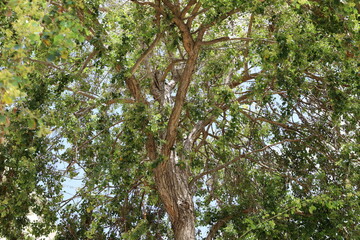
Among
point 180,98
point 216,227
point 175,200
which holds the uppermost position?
point 180,98

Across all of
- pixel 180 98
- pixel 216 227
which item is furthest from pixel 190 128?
pixel 216 227

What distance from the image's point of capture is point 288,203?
7418 mm

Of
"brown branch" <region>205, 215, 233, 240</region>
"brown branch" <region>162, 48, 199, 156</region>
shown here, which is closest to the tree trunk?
"brown branch" <region>162, 48, 199, 156</region>

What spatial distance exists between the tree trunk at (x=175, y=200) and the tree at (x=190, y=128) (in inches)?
0.8

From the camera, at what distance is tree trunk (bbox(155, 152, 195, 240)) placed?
7.54m

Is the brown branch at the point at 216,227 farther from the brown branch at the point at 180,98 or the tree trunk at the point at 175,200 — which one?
the brown branch at the point at 180,98

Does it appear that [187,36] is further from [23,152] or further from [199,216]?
[199,216]

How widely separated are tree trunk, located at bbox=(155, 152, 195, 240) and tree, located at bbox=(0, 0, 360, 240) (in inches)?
0.8

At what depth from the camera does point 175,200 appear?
764 centimetres

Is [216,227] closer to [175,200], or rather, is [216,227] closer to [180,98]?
[175,200]

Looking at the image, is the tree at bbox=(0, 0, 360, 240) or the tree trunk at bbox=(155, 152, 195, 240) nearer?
the tree at bbox=(0, 0, 360, 240)

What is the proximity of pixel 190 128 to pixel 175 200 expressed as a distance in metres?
1.22

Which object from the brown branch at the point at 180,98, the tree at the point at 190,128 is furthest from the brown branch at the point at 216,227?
the brown branch at the point at 180,98

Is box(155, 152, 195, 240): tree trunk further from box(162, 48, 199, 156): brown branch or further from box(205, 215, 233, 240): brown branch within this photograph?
box(205, 215, 233, 240): brown branch
